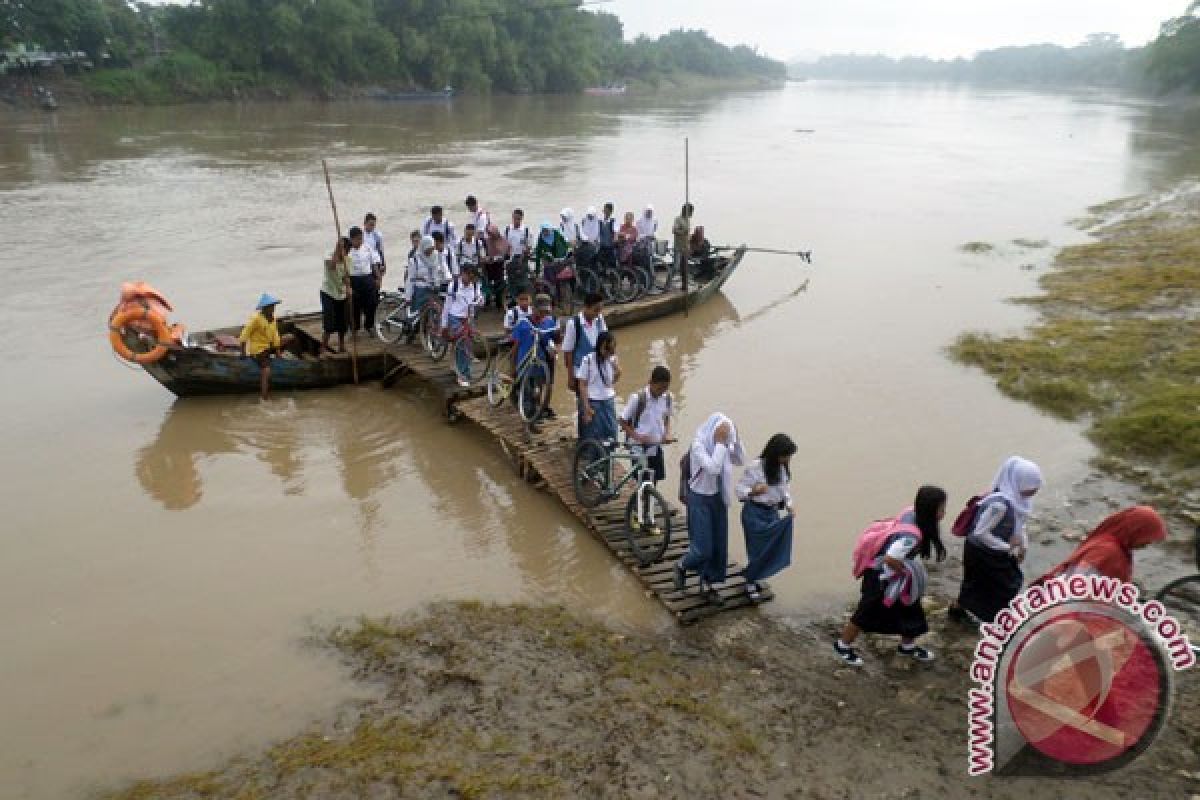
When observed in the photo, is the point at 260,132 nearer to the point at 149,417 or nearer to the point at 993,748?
the point at 149,417

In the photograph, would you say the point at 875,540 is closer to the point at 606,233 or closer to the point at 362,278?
the point at 362,278

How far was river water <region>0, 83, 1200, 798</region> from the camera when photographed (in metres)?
5.79

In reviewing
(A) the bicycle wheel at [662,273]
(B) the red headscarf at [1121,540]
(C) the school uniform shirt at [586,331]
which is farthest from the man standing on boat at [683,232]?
(B) the red headscarf at [1121,540]

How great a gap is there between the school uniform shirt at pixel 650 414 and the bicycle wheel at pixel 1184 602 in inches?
142

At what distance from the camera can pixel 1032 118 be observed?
66.6 metres

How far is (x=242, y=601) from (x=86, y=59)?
55.3m

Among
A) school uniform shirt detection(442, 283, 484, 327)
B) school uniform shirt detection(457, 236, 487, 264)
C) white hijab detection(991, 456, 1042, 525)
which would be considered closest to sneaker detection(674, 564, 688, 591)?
white hijab detection(991, 456, 1042, 525)

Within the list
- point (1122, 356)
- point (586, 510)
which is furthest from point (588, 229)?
point (1122, 356)

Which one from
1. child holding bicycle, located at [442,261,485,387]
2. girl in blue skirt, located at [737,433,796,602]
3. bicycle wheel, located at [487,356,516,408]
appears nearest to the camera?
girl in blue skirt, located at [737,433,796,602]

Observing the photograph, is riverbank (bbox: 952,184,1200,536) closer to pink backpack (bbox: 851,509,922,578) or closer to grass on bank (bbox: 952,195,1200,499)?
grass on bank (bbox: 952,195,1200,499)

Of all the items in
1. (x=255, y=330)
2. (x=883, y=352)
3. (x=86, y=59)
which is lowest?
(x=883, y=352)

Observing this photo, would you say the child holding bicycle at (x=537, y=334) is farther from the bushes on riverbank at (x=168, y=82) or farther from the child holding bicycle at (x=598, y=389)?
the bushes on riverbank at (x=168, y=82)

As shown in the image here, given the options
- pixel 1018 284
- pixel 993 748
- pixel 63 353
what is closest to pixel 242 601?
pixel 993 748

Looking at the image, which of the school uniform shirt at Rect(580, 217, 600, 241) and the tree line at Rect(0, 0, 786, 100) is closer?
the school uniform shirt at Rect(580, 217, 600, 241)
